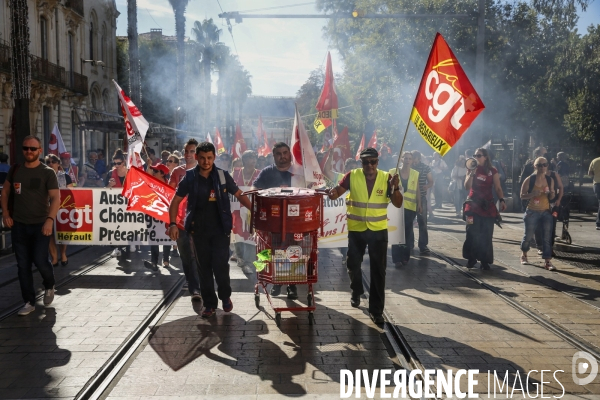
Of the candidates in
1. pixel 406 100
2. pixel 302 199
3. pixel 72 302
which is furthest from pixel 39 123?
pixel 302 199

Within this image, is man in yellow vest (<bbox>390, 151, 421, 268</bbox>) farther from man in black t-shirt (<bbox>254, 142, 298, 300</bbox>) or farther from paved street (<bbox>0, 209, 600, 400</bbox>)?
man in black t-shirt (<bbox>254, 142, 298, 300</bbox>)

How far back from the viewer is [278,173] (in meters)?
8.48

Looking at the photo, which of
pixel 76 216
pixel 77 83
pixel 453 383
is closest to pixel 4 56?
pixel 77 83

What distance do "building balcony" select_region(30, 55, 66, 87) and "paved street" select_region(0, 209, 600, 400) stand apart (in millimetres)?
19805

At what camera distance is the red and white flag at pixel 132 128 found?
1019cm

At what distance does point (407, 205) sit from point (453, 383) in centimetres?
563

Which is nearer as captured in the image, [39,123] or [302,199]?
[302,199]

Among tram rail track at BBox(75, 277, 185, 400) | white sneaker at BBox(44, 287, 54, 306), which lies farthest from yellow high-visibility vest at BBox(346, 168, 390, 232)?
white sneaker at BBox(44, 287, 54, 306)

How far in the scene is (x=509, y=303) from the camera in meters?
7.84

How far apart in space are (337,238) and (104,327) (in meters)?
4.50

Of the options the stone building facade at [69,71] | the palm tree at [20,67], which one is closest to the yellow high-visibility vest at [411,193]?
the palm tree at [20,67]

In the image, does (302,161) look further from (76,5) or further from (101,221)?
(76,5)

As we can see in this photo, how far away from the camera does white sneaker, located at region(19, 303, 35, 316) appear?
7.14 metres

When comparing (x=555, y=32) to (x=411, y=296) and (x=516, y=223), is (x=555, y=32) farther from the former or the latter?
(x=411, y=296)
